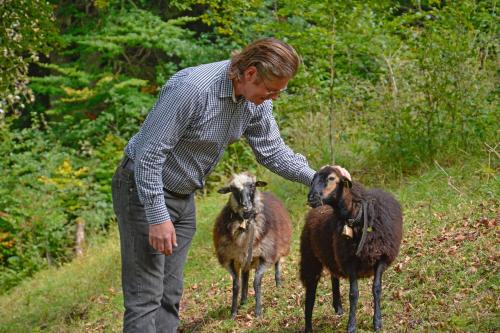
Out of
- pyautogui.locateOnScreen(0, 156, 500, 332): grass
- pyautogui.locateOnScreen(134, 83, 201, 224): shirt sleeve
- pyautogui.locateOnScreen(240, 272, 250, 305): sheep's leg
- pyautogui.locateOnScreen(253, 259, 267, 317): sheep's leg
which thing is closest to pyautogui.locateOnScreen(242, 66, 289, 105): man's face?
pyautogui.locateOnScreen(134, 83, 201, 224): shirt sleeve

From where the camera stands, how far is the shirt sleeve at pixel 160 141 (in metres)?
4.19

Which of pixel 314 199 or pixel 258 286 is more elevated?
pixel 314 199

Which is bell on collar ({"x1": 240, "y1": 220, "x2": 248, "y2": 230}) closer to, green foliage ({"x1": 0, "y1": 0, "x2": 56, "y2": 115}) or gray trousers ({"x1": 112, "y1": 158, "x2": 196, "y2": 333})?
gray trousers ({"x1": 112, "y1": 158, "x2": 196, "y2": 333})

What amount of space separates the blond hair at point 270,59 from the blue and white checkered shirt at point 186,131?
0.19 metres

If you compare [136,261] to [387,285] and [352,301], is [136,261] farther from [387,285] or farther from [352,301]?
[387,285]

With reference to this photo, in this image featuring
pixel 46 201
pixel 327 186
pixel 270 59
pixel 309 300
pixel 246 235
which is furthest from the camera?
pixel 46 201

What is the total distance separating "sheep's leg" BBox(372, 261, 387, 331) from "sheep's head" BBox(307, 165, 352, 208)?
2.19 ft

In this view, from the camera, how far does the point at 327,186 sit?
5.52m

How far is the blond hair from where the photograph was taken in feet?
13.7

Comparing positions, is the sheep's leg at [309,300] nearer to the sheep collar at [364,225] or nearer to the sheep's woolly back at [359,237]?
the sheep's woolly back at [359,237]

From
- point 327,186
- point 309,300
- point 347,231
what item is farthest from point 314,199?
point 309,300

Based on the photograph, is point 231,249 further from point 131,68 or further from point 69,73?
point 131,68

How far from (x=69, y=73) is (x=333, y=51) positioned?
9.06 metres

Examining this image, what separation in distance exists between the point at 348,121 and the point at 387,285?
5.45m
